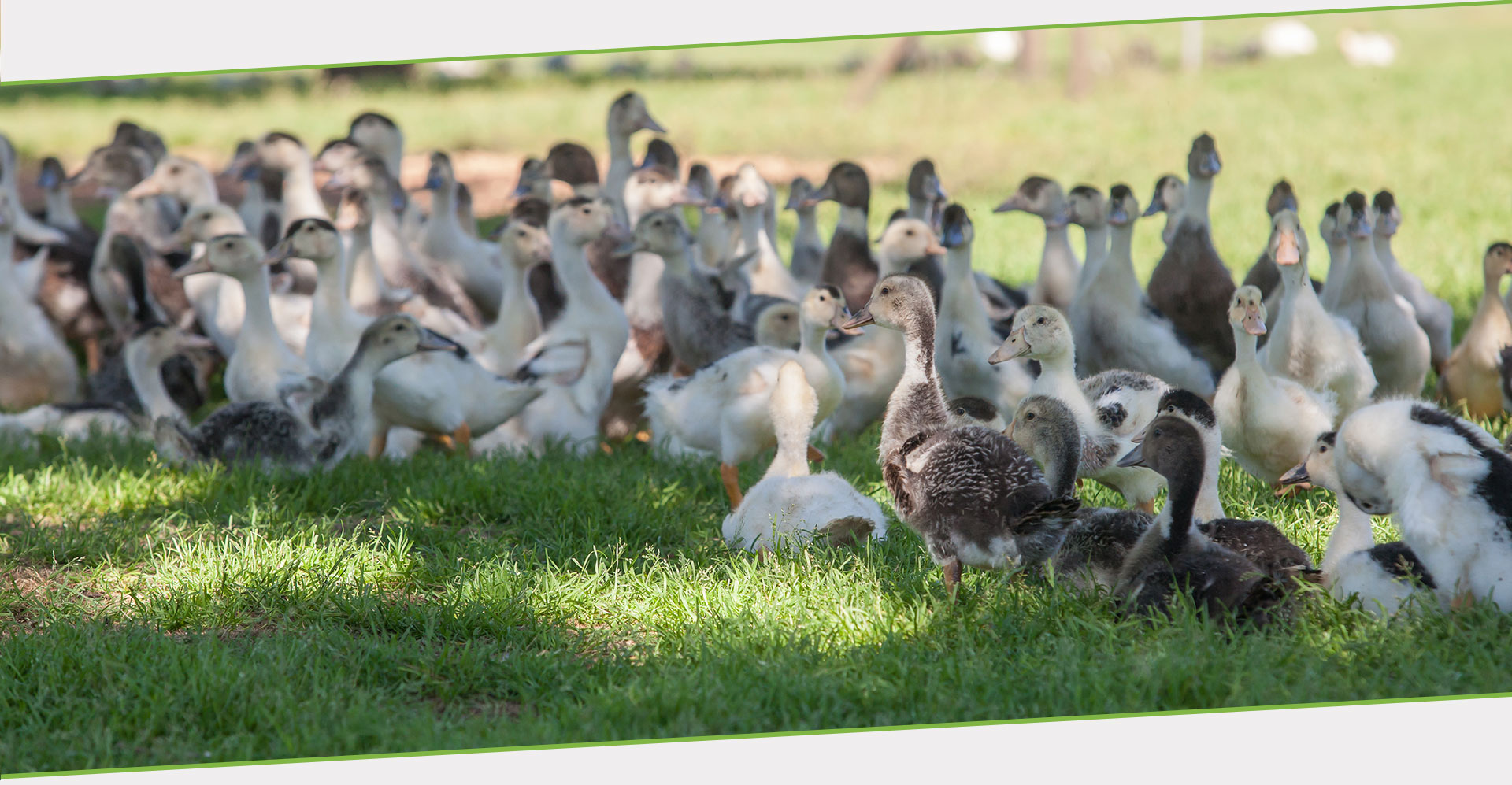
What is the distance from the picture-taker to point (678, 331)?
8445 mm

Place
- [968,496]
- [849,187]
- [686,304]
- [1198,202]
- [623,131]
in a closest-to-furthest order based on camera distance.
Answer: [968,496], [1198,202], [686,304], [849,187], [623,131]

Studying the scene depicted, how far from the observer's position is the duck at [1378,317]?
754cm

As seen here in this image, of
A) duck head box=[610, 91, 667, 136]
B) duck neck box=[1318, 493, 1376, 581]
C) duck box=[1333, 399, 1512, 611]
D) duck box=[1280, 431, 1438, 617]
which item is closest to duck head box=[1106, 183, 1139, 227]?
duck box=[1280, 431, 1438, 617]

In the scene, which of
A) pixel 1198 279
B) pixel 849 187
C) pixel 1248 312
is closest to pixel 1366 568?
pixel 1248 312

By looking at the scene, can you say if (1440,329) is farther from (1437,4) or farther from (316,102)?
(316,102)

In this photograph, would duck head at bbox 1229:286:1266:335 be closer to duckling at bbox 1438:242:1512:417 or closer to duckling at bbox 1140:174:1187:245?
duckling at bbox 1438:242:1512:417

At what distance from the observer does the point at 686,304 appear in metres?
8.41

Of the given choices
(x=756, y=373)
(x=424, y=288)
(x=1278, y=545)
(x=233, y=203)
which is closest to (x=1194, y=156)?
(x=756, y=373)

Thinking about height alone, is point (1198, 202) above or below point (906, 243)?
above

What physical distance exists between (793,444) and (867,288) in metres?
3.07

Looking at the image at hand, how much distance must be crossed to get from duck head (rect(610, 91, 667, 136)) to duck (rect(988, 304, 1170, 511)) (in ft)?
18.5

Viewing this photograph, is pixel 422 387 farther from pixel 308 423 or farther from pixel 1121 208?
pixel 1121 208

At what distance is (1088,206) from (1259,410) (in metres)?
2.90

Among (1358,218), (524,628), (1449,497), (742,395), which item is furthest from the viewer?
(1358,218)
